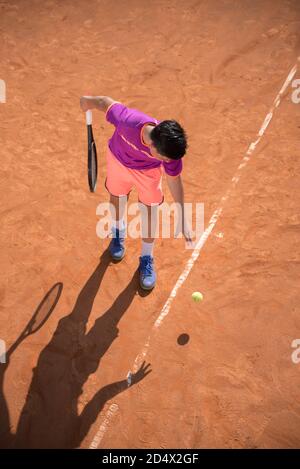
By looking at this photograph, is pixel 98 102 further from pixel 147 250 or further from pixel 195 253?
pixel 195 253

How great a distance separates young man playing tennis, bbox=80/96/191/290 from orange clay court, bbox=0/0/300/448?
1.03 m

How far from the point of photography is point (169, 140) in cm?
379

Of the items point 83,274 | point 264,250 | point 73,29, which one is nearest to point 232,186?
point 264,250

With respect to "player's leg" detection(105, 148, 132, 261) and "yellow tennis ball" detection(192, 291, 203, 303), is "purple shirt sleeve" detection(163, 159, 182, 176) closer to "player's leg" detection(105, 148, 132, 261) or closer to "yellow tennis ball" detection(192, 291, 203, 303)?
"player's leg" detection(105, 148, 132, 261)

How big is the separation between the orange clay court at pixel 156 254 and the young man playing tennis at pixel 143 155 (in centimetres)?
103

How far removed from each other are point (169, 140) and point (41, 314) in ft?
8.81

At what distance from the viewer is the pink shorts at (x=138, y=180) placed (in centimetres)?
455

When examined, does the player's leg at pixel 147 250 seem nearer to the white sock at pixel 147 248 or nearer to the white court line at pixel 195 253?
the white sock at pixel 147 248

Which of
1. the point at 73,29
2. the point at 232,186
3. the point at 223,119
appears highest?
the point at 73,29

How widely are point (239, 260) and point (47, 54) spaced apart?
18.8ft

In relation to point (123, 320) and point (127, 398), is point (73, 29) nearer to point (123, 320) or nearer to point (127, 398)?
point (123, 320)

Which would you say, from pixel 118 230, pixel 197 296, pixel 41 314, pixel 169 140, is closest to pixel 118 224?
pixel 118 230

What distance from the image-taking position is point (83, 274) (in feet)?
18.4

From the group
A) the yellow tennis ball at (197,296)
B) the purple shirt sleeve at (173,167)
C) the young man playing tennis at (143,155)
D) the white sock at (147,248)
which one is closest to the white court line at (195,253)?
the yellow tennis ball at (197,296)
